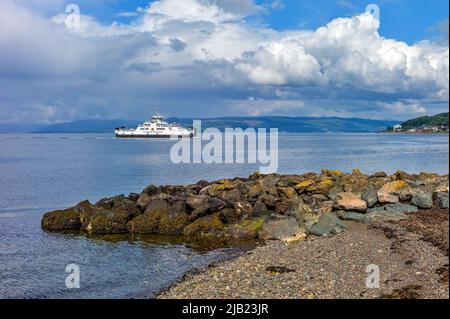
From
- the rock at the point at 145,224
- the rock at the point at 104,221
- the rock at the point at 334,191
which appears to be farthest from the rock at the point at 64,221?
the rock at the point at 334,191

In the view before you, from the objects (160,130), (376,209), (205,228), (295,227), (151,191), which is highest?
(160,130)

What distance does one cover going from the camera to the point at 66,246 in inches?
851

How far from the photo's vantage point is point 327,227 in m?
21.4

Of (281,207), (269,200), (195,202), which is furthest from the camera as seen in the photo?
(269,200)

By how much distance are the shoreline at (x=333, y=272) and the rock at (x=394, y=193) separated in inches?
213

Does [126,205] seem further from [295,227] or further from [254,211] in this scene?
[295,227]

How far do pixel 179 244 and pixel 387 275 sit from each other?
1044cm

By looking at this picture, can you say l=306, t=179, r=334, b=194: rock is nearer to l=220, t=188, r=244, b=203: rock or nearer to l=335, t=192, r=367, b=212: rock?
l=335, t=192, r=367, b=212: rock

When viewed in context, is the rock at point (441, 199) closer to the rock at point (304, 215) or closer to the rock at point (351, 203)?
the rock at point (351, 203)

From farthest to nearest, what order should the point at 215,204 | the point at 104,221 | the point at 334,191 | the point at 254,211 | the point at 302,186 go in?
1. the point at 302,186
2. the point at 334,191
3. the point at 254,211
4. the point at 215,204
5. the point at 104,221

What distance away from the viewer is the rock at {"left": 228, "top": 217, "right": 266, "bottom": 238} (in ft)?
74.9

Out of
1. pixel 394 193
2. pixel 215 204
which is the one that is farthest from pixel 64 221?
pixel 394 193

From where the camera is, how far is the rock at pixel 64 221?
25.2 m

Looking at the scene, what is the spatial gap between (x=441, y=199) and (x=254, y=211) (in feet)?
30.9
